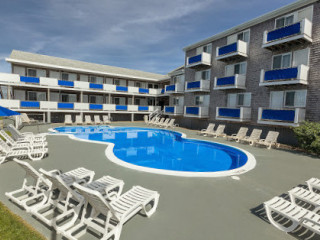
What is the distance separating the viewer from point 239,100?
19.6 meters

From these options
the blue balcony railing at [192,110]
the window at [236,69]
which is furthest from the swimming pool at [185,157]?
the window at [236,69]

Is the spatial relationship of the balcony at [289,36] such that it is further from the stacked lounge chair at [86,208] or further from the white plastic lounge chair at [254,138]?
the stacked lounge chair at [86,208]

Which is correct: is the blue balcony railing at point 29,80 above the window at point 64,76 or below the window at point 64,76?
below

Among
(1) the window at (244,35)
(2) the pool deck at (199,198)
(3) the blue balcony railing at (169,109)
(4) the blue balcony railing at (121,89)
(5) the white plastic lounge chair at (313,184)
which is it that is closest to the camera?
(2) the pool deck at (199,198)

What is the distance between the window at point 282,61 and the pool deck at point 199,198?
1002 cm

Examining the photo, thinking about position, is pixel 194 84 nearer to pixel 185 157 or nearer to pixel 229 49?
pixel 229 49

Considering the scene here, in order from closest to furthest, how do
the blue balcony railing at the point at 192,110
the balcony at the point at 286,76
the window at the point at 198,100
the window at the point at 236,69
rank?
the balcony at the point at 286,76, the window at the point at 236,69, the blue balcony railing at the point at 192,110, the window at the point at 198,100

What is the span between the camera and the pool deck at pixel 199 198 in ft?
12.2

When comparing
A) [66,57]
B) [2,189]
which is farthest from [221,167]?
[66,57]

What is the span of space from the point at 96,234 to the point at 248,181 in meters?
5.62

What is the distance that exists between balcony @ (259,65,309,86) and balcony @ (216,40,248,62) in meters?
3.62

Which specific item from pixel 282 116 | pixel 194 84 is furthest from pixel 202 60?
pixel 282 116

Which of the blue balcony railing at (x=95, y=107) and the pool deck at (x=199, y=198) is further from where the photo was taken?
the blue balcony railing at (x=95, y=107)

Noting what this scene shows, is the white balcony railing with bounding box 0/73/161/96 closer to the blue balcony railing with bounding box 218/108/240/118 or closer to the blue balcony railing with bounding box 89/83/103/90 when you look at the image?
the blue balcony railing with bounding box 89/83/103/90
